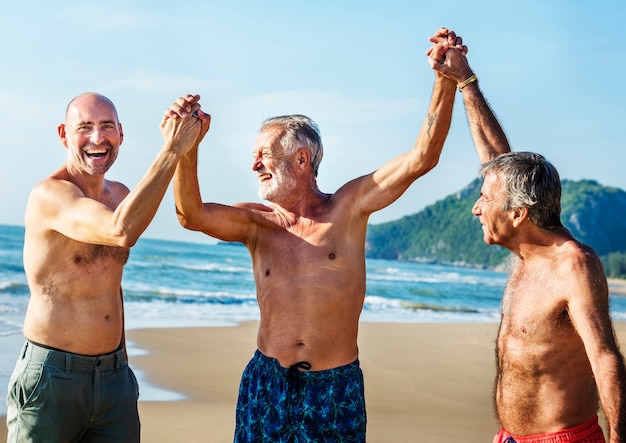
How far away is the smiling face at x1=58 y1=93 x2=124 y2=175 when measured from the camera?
12.5 feet

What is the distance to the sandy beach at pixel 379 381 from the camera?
7473 mm

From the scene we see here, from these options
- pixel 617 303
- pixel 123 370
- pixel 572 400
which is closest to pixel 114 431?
pixel 123 370

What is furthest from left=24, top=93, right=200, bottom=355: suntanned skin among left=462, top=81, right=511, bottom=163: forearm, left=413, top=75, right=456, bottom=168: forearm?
left=462, top=81, right=511, bottom=163: forearm

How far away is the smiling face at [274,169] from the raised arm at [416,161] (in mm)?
317

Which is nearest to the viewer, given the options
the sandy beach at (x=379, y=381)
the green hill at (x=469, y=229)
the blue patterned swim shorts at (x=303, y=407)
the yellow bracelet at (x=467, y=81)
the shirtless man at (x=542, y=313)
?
the shirtless man at (x=542, y=313)

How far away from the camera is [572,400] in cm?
312

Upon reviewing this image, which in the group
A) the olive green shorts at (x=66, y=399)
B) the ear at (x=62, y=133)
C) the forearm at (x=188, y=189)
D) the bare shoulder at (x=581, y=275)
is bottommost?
the olive green shorts at (x=66, y=399)

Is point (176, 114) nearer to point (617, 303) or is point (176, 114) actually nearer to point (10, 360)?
point (10, 360)

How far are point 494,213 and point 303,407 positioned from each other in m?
1.17

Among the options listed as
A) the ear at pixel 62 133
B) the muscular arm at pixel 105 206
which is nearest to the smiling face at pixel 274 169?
the muscular arm at pixel 105 206

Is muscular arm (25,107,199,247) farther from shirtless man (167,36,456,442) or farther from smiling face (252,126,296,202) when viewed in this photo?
smiling face (252,126,296,202)

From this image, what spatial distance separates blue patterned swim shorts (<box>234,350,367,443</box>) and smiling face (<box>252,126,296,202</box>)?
2.60 ft

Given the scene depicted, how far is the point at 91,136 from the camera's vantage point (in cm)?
381

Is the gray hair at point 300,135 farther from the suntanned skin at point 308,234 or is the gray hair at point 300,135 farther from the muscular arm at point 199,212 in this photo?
the muscular arm at point 199,212
